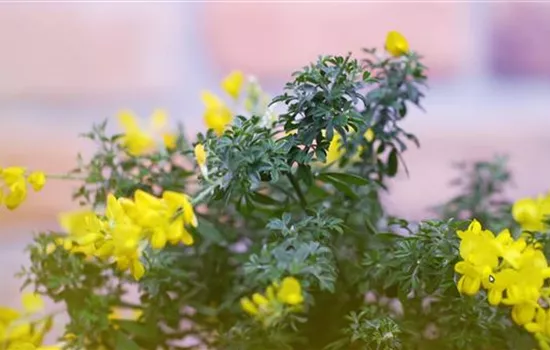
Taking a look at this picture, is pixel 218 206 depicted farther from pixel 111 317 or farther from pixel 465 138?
pixel 465 138

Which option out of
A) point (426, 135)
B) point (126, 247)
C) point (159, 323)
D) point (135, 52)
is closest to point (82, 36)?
point (135, 52)

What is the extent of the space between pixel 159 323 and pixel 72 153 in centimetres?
55

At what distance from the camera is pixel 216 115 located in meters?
0.65

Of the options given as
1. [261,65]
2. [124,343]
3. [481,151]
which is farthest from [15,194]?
[481,151]

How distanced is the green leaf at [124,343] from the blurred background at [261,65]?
0.54 m

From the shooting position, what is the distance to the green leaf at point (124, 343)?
53 cm

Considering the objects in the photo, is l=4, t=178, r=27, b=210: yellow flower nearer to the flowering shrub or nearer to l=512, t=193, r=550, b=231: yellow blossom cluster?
the flowering shrub

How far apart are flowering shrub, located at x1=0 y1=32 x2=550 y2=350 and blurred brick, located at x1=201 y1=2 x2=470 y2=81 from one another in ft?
1.22

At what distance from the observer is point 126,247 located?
16.8 inches

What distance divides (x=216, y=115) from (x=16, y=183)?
0.60 ft

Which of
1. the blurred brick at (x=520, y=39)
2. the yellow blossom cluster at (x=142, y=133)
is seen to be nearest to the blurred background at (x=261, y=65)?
the blurred brick at (x=520, y=39)

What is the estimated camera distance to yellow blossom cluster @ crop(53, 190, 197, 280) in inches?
16.8

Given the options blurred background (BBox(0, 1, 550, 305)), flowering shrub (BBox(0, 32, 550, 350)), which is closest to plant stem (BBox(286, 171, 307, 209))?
flowering shrub (BBox(0, 32, 550, 350))

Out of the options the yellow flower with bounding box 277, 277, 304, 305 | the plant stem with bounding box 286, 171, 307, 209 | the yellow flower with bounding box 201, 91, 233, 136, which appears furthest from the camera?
the yellow flower with bounding box 201, 91, 233, 136
